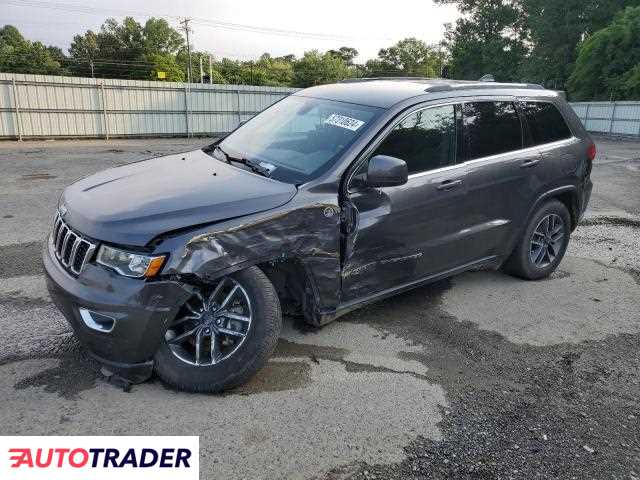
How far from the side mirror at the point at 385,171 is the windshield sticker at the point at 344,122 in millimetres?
396

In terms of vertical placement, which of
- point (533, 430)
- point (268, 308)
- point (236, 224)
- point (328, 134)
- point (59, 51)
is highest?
point (59, 51)

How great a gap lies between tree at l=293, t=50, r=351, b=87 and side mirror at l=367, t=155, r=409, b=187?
7387cm

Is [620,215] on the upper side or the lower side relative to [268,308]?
lower

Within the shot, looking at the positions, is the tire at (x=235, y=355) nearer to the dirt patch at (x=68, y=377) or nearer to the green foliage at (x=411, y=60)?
the dirt patch at (x=68, y=377)

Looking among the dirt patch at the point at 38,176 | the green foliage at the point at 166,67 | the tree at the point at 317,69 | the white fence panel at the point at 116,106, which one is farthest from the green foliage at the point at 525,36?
the dirt patch at the point at 38,176

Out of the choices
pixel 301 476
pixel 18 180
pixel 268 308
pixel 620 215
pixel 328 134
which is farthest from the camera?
pixel 18 180

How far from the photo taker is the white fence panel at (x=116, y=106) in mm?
18203

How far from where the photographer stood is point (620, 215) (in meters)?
8.08

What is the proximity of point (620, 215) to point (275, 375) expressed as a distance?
23.1 feet

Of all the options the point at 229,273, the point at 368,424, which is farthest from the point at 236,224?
the point at 368,424

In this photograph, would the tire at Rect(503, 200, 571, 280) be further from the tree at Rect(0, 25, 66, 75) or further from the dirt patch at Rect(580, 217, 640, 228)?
the tree at Rect(0, 25, 66, 75)

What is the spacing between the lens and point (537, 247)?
505 centimetres

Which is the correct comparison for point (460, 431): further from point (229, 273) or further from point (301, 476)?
point (229, 273)

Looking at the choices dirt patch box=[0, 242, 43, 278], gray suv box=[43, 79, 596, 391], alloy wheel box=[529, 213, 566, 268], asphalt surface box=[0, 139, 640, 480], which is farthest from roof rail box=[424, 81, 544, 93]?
dirt patch box=[0, 242, 43, 278]
